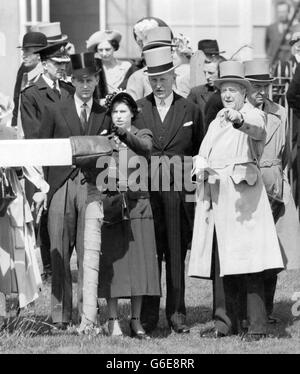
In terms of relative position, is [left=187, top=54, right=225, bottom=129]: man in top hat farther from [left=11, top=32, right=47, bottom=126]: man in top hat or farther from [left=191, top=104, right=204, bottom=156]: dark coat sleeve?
[left=11, top=32, right=47, bottom=126]: man in top hat

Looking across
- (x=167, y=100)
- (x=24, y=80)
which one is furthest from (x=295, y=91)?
(x=24, y=80)

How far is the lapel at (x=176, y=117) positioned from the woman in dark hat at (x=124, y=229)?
375 millimetres

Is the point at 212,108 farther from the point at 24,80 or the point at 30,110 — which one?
the point at 24,80

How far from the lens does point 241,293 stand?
9.66 metres

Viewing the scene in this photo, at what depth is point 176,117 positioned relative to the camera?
9.92 m

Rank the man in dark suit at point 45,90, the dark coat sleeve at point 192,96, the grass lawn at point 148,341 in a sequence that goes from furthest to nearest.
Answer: the dark coat sleeve at point 192,96
the man in dark suit at point 45,90
the grass lawn at point 148,341

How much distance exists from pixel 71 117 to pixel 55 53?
0.84m

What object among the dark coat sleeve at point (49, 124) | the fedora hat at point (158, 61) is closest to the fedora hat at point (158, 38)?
the fedora hat at point (158, 61)

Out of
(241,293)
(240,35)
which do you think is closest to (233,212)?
(241,293)

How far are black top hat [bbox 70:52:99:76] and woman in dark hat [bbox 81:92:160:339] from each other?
35cm

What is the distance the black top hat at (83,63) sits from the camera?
31.6 feet

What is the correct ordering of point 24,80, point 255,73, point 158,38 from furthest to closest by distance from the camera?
point 24,80, point 158,38, point 255,73

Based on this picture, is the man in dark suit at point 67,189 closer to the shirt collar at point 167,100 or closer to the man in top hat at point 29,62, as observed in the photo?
Result: the shirt collar at point 167,100

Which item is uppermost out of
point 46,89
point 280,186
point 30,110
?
point 46,89
